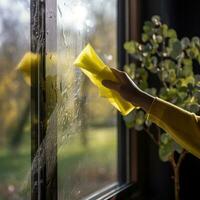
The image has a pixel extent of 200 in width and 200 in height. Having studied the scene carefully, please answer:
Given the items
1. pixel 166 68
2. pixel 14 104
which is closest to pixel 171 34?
pixel 166 68

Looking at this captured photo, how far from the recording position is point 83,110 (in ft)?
5.82

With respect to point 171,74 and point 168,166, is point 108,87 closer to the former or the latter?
point 171,74

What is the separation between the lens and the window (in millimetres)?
1331

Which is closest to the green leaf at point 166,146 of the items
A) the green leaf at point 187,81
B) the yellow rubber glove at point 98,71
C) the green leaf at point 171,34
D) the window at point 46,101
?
the green leaf at point 187,81

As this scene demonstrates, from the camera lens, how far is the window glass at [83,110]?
153cm

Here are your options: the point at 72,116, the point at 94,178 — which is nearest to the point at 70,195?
the point at 72,116

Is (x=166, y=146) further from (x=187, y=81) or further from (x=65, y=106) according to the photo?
(x=65, y=106)

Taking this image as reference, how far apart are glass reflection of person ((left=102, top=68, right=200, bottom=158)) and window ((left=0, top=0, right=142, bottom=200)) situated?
0.24 metres

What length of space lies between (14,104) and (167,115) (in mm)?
465

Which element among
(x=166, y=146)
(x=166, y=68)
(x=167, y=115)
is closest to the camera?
(x=167, y=115)

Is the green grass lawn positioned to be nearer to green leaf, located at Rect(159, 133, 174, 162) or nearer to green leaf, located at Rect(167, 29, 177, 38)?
green leaf, located at Rect(159, 133, 174, 162)

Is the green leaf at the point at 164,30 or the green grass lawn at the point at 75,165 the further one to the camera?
the green leaf at the point at 164,30

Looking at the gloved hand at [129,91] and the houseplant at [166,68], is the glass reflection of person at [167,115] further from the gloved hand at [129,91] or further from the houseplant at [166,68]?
the houseplant at [166,68]

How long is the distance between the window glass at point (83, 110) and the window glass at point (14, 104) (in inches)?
5.7
